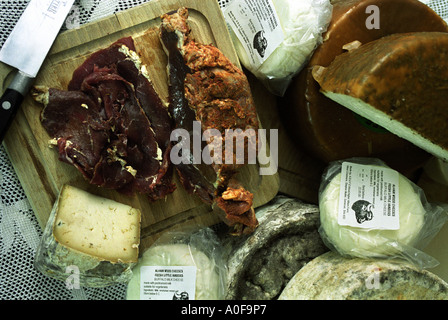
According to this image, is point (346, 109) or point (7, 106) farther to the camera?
point (346, 109)

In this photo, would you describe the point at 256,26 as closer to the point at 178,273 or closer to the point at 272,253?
the point at 272,253

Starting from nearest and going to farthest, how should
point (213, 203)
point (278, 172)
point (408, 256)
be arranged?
point (408, 256) < point (213, 203) < point (278, 172)

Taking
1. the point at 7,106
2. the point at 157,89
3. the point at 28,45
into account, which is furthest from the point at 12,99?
the point at 157,89

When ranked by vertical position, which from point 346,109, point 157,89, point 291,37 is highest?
point 291,37

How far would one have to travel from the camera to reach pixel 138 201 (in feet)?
6.28

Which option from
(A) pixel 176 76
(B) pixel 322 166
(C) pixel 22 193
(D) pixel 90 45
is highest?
(D) pixel 90 45

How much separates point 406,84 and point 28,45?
1.54 m

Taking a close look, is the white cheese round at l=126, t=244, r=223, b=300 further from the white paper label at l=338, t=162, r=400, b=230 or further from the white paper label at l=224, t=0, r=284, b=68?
the white paper label at l=224, t=0, r=284, b=68

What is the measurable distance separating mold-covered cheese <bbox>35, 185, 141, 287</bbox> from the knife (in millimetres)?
422

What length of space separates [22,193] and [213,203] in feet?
2.90

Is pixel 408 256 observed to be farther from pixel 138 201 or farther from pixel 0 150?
pixel 0 150

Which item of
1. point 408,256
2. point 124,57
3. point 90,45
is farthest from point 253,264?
point 90,45

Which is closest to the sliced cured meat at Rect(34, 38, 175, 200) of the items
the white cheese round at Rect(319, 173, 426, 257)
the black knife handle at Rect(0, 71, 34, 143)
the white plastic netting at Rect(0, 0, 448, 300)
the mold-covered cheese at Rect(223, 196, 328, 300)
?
the black knife handle at Rect(0, 71, 34, 143)

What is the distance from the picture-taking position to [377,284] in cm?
148
